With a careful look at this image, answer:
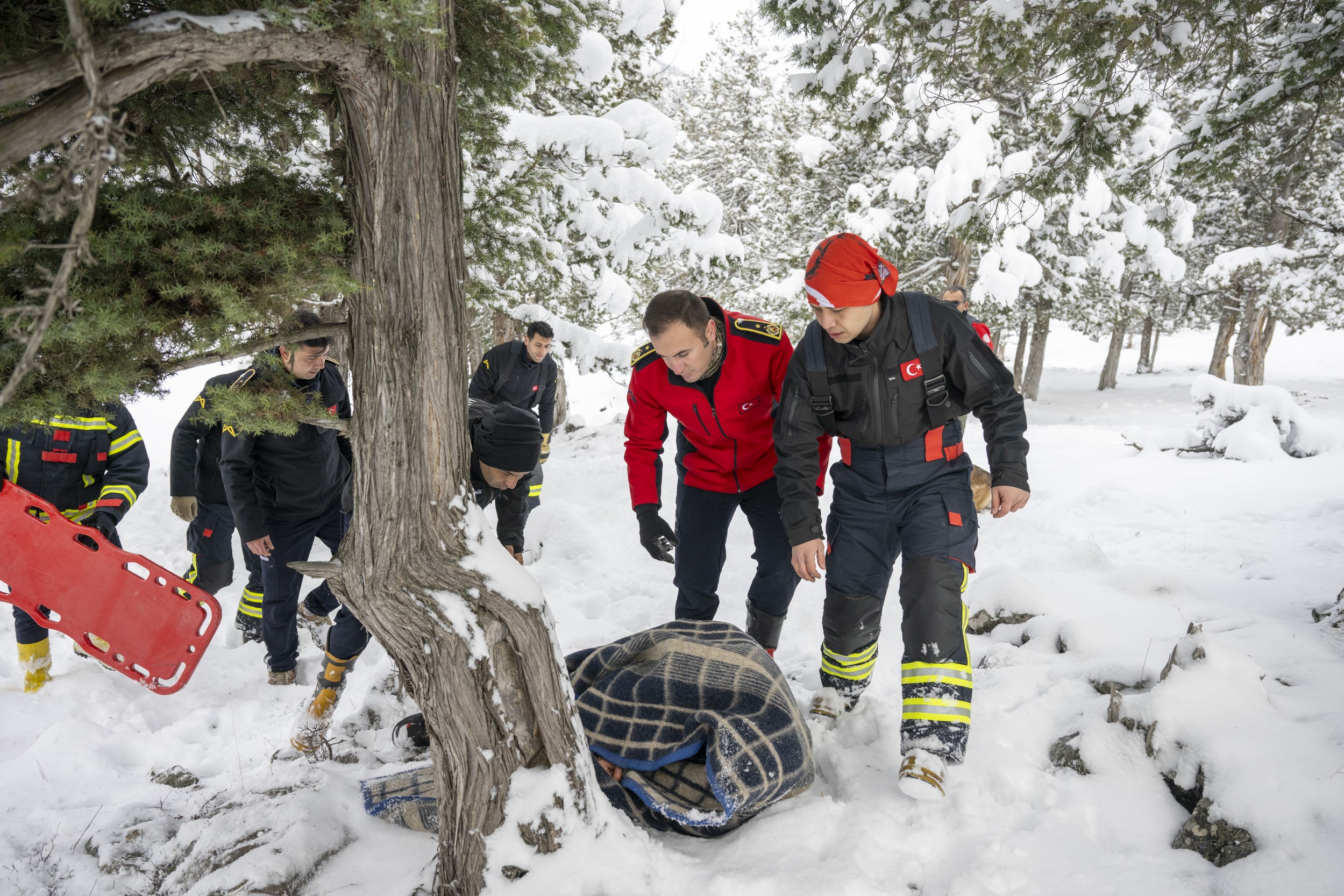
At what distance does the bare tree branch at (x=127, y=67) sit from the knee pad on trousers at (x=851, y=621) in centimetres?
269

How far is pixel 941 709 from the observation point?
2.54 metres

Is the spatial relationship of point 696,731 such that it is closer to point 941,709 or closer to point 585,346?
point 941,709

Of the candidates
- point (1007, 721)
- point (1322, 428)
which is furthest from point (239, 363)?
point (1322, 428)

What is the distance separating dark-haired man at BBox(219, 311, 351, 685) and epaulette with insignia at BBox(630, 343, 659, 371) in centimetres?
165

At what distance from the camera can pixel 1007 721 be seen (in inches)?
116

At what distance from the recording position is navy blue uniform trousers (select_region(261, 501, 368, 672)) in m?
3.86

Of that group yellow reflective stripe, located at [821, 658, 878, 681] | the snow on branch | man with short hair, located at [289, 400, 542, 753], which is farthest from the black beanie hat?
the snow on branch

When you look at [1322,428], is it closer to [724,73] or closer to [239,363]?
[239,363]

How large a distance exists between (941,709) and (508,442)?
2.32 meters

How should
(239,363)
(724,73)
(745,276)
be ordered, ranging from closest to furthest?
(239,363)
(745,276)
(724,73)

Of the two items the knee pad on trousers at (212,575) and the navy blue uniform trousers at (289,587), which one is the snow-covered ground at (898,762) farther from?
the knee pad on trousers at (212,575)

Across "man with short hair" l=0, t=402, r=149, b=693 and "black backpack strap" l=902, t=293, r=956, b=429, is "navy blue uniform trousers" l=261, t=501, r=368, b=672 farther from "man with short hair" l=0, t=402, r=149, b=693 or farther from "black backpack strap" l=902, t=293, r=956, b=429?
"black backpack strap" l=902, t=293, r=956, b=429

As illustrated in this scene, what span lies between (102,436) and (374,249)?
3694mm

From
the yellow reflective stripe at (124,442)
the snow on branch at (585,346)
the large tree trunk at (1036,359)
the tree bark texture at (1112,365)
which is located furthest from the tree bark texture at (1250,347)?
the yellow reflective stripe at (124,442)
